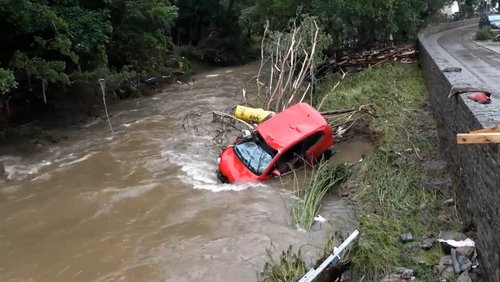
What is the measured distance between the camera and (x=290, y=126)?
42.5 ft

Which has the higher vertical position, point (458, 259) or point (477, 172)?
point (477, 172)

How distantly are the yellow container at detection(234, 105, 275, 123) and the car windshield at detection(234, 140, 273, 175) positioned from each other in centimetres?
306

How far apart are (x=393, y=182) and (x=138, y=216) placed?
5176mm

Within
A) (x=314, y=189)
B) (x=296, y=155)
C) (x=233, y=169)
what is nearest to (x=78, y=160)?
(x=233, y=169)

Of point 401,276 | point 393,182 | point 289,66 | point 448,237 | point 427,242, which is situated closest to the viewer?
point 401,276

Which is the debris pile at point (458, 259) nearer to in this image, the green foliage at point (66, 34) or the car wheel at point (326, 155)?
the car wheel at point (326, 155)

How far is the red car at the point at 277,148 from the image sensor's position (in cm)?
1227

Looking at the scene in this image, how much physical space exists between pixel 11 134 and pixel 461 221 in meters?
14.0

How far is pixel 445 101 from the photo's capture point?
1177 cm

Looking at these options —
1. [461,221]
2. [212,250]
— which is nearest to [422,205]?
[461,221]

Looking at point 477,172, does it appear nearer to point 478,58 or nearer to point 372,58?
point 478,58

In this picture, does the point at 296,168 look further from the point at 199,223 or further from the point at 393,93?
the point at 393,93

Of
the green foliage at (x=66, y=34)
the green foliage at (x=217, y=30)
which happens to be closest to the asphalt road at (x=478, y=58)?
the green foliage at (x=66, y=34)

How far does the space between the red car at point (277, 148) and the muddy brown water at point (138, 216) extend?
1.11ft
